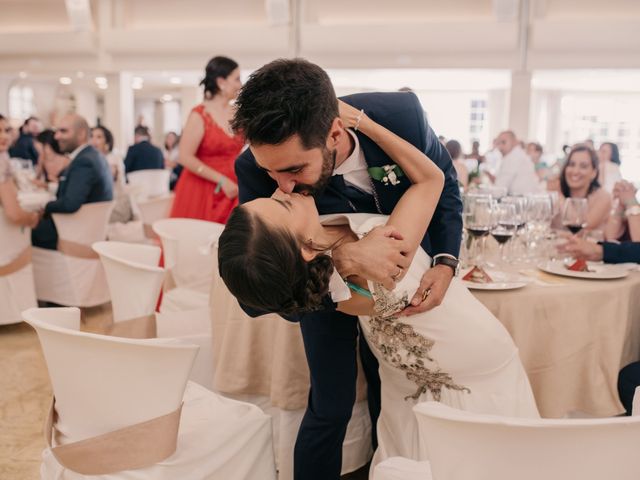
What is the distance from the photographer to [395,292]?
154 cm

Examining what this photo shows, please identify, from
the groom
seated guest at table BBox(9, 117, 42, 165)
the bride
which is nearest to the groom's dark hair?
the groom

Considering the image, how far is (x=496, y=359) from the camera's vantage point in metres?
1.64

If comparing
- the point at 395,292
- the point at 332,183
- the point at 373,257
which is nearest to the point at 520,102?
the point at 332,183

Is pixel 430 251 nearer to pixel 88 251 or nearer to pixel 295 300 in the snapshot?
pixel 295 300

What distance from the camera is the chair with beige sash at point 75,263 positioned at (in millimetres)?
4801

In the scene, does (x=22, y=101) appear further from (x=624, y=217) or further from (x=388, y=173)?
(x=388, y=173)

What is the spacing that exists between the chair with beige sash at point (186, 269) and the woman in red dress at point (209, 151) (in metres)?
0.55

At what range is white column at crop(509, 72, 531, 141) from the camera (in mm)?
10586

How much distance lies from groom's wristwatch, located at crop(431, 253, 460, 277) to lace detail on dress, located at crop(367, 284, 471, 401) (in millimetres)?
202

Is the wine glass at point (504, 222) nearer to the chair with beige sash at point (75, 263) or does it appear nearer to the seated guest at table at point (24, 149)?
the chair with beige sash at point (75, 263)

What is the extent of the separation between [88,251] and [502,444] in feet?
14.2

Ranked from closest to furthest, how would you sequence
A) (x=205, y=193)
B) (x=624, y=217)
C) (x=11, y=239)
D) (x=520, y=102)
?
(x=624, y=217), (x=205, y=193), (x=11, y=239), (x=520, y=102)

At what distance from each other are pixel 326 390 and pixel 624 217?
235 centimetres

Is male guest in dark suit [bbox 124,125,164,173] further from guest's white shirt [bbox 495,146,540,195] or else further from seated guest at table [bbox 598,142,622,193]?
seated guest at table [bbox 598,142,622,193]
